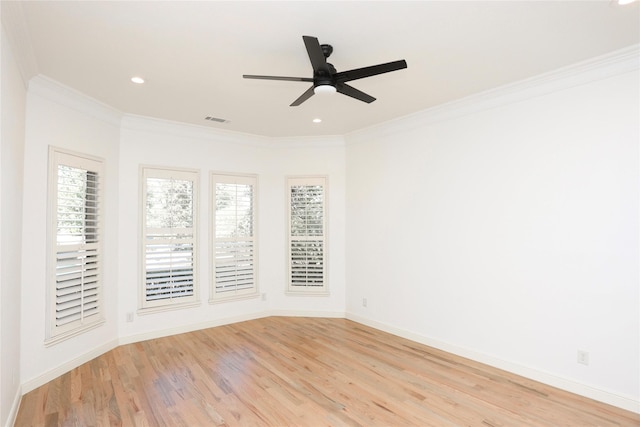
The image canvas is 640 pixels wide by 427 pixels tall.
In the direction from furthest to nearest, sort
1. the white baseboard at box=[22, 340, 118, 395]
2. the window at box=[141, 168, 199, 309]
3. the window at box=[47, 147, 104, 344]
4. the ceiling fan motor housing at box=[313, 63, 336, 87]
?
the window at box=[141, 168, 199, 309]
the window at box=[47, 147, 104, 344]
the white baseboard at box=[22, 340, 118, 395]
the ceiling fan motor housing at box=[313, 63, 336, 87]

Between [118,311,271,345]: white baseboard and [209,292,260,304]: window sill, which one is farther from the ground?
[209,292,260,304]: window sill

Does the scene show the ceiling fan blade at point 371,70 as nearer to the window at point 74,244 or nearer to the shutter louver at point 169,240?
the window at point 74,244

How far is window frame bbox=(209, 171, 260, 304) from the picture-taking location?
16.8ft

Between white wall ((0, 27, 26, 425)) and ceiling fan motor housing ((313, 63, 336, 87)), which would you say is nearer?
white wall ((0, 27, 26, 425))

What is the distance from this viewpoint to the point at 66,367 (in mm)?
3531

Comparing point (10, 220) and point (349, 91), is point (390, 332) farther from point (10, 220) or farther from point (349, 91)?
point (10, 220)

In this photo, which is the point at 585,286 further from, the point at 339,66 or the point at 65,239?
the point at 65,239

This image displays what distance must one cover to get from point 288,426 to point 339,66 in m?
2.98

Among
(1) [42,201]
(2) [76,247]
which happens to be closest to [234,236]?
(2) [76,247]

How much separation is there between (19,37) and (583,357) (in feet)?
17.1

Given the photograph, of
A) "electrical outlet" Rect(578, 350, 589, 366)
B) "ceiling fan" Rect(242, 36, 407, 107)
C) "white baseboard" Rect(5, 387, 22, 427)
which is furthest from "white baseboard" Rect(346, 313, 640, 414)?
"white baseboard" Rect(5, 387, 22, 427)

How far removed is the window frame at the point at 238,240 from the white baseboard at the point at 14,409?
2.36 m

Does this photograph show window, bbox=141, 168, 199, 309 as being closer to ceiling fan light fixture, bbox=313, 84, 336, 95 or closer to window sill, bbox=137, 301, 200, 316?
window sill, bbox=137, 301, 200, 316

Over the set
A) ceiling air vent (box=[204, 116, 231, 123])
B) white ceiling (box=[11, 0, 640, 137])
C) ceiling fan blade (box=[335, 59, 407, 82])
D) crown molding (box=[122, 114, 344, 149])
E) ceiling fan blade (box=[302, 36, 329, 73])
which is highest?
white ceiling (box=[11, 0, 640, 137])
